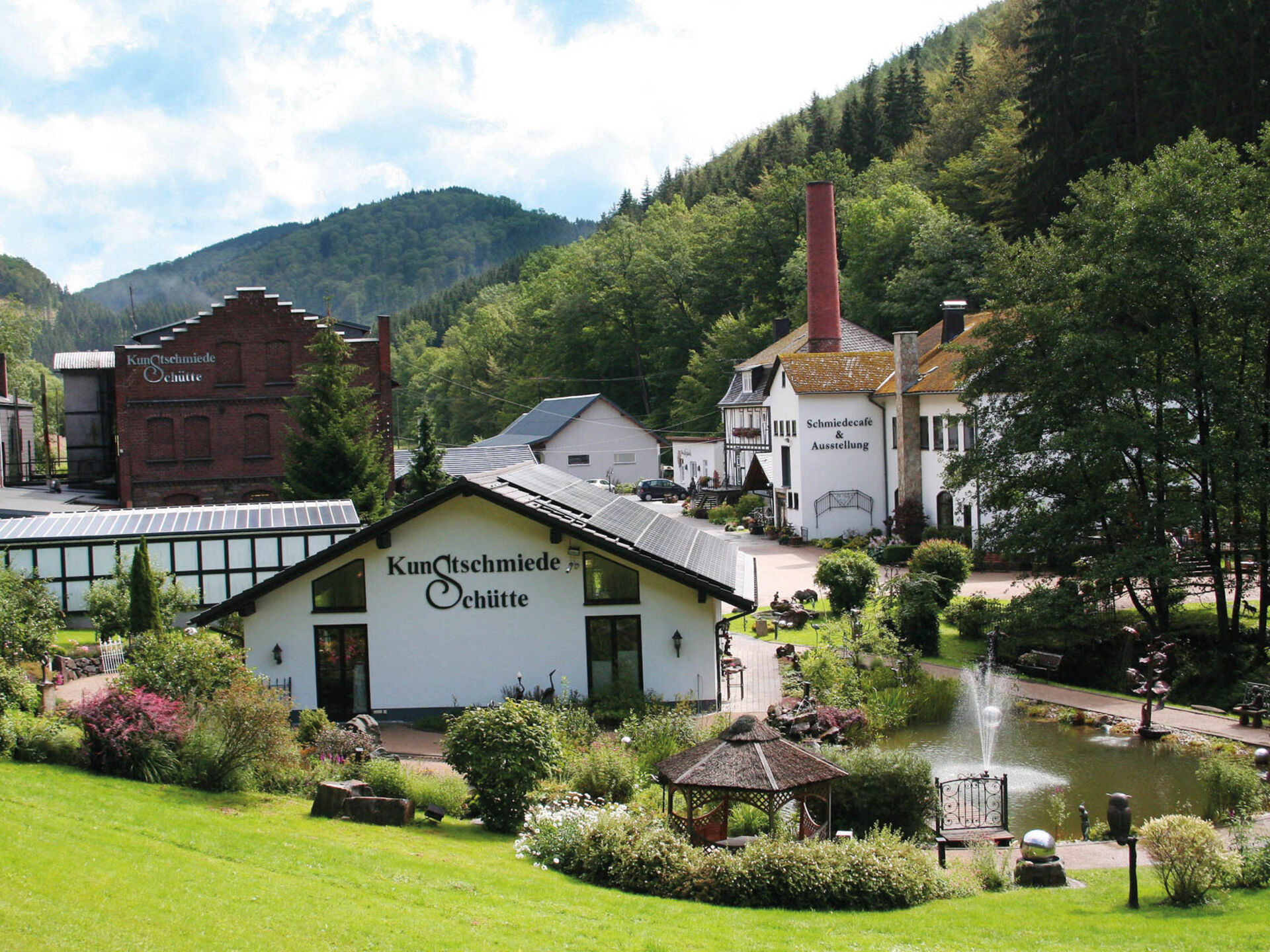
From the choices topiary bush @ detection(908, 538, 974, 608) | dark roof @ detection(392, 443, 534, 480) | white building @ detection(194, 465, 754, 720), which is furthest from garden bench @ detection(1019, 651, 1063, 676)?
dark roof @ detection(392, 443, 534, 480)

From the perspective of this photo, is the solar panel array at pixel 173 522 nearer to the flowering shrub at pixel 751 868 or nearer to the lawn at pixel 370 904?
the lawn at pixel 370 904

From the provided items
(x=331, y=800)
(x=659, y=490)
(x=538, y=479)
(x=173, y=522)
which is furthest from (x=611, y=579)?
(x=659, y=490)

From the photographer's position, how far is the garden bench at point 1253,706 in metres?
18.3

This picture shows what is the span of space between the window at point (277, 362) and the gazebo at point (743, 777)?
124 ft

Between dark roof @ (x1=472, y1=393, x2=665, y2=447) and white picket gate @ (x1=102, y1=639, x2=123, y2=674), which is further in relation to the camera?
dark roof @ (x1=472, y1=393, x2=665, y2=447)

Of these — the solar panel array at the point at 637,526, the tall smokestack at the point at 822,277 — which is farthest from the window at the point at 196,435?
the tall smokestack at the point at 822,277

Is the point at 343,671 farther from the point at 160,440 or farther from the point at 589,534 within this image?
the point at 160,440

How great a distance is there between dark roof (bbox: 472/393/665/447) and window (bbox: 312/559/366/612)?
52.0 metres

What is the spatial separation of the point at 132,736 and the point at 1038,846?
10.4 m

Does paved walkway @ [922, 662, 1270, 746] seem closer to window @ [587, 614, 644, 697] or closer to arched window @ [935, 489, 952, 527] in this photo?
window @ [587, 614, 644, 697]

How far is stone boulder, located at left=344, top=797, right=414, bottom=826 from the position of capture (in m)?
12.7

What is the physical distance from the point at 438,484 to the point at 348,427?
24.5 feet

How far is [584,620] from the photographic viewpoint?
65.9ft

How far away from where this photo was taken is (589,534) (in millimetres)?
19688
